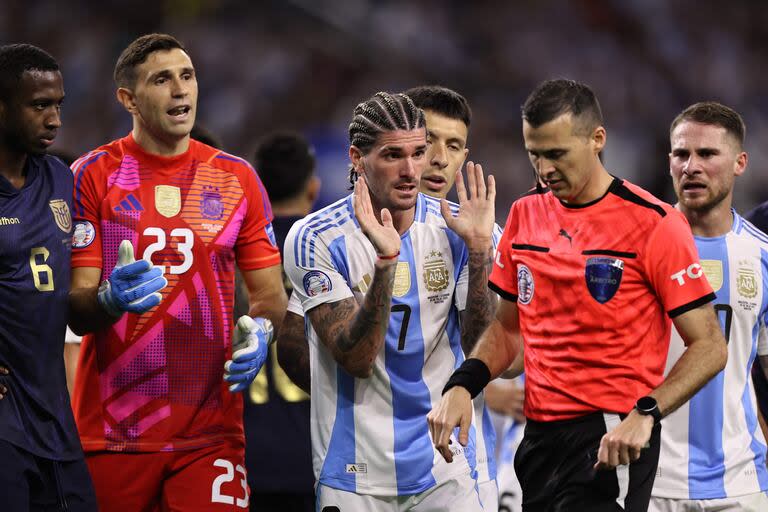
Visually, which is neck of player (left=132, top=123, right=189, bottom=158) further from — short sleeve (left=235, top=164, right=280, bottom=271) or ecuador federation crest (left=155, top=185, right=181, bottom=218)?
short sleeve (left=235, top=164, right=280, bottom=271)

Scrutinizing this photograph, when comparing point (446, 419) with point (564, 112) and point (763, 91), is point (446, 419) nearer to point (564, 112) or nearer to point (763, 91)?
point (564, 112)

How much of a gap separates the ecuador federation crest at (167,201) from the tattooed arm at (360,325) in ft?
2.61

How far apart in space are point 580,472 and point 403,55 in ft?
35.4

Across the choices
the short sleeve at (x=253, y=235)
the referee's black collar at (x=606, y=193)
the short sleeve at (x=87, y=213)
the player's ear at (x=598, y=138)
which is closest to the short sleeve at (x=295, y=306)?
the short sleeve at (x=253, y=235)

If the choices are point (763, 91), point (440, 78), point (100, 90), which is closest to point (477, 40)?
point (440, 78)

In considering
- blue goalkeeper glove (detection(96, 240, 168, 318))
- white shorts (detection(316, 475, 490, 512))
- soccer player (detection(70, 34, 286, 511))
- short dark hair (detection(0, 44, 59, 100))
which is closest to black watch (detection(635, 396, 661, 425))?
white shorts (detection(316, 475, 490, 512))

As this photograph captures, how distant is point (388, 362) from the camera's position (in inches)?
182

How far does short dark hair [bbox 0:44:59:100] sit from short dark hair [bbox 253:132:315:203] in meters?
2.03

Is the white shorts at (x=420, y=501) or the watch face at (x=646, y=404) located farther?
the white shorts at (x=420, y=501)

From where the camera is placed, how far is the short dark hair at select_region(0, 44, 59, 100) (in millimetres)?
4379

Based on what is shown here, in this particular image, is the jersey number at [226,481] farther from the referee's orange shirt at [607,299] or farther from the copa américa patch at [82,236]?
the referee's orange shirt at [607,299]

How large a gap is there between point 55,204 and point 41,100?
1.38ft

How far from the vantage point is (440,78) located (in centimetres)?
1405

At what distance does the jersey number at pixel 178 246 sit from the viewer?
4699 mm
